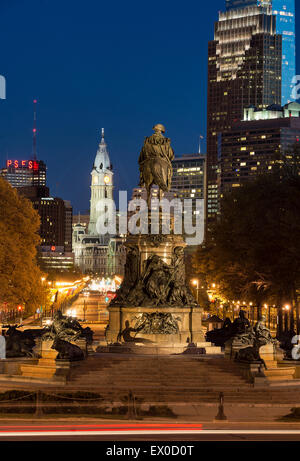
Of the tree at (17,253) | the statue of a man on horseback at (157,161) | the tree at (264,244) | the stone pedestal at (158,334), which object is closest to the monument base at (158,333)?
the stone pedestal at (158,334)

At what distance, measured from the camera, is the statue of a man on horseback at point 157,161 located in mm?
44528

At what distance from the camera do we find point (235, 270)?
7275 cm

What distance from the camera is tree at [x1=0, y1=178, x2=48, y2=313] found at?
204 ft

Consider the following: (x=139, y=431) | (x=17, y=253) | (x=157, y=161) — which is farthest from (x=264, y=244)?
(x=139, y=431)

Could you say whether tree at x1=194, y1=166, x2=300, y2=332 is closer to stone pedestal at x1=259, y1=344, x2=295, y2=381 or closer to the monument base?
the monument base

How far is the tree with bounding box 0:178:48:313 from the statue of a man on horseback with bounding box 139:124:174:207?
2039cm

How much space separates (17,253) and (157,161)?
2207cm

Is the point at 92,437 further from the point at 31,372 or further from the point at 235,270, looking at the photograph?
the point at 235,270

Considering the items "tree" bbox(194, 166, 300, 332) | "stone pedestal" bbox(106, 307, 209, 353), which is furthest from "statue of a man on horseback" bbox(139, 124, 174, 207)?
"tree" bbox(194, 166, 300, 332)

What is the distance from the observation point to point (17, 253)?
6269 centimetres

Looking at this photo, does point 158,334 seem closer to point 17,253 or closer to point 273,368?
point 273,368

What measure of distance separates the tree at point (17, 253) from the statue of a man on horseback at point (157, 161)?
20.4 metres
